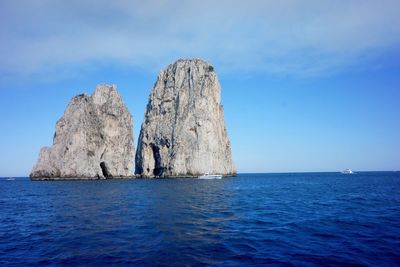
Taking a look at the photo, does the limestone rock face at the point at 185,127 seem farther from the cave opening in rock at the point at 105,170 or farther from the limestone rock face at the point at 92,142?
the cave opening in rock at the point at 105,170

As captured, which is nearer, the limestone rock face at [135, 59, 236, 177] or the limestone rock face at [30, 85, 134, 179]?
the limestone rock face at [30, 85, 134, 179]

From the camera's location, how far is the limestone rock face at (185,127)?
106 meters

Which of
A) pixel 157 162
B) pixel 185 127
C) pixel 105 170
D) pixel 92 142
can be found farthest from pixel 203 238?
pixel 157 162

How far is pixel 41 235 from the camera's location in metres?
16.9

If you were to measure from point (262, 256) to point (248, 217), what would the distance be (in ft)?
32.7

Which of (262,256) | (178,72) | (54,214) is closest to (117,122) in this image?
(178,72)

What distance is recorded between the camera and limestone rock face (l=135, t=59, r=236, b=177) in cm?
10644

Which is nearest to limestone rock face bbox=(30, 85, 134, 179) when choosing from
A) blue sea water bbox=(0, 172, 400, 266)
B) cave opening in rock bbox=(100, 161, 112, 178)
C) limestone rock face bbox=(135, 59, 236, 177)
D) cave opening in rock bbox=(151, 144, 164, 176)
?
cave opening in rock bbox=(100, 161, 112, 178)

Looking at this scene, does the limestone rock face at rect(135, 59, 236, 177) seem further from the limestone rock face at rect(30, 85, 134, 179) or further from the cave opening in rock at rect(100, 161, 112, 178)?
the cave opening in rock at rect(100, 161, 112, 178)

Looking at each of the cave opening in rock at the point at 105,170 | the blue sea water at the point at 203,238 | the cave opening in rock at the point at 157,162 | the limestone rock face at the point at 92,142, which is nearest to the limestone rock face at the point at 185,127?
the cave opening in rock at the point at 157,162

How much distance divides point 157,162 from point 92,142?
23413 mm

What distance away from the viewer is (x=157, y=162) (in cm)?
11575

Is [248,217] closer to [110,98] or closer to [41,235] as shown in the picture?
[41,235]

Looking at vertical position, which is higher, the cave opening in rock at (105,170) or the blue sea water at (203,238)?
the cave opening in rock at (105,170)
